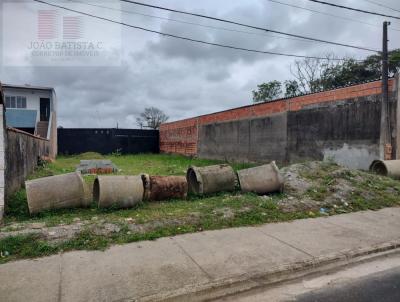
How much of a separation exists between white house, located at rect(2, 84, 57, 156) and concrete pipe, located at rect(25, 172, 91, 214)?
78.7 feet

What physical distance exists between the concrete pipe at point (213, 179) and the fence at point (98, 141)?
80.5 ft

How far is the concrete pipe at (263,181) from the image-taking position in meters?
7.90

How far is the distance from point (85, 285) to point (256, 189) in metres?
5.12

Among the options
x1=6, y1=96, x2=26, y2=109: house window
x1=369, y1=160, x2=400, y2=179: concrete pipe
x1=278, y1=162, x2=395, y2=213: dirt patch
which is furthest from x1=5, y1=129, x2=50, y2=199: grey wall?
x1=6, y1=96, x2=26, y2=109: house window

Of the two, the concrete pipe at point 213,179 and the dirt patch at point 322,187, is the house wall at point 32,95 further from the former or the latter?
the dirt patch at point 322,187

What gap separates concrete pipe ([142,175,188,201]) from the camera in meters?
6.96

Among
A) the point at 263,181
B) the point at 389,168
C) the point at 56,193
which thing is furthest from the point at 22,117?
the point at 389,168

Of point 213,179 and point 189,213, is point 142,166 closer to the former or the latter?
point 213,179

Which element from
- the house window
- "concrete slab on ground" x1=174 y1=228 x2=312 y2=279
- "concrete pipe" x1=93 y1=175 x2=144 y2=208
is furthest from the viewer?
the house window

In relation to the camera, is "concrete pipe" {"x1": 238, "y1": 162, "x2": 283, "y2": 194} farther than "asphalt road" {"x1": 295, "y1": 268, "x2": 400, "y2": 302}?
Yes

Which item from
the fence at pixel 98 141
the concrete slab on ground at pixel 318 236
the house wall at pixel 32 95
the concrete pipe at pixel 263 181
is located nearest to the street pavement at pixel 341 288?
the concrete slab on ground at pixel 318 236

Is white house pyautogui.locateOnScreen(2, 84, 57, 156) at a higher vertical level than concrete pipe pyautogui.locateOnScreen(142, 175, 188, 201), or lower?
higher

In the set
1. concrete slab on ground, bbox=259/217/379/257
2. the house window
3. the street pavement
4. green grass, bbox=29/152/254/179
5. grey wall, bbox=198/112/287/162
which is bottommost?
the street pavement

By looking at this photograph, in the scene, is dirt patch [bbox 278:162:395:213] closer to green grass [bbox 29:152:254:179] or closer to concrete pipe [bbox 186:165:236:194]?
concrete pipe [bbox 186:165:236:194]
